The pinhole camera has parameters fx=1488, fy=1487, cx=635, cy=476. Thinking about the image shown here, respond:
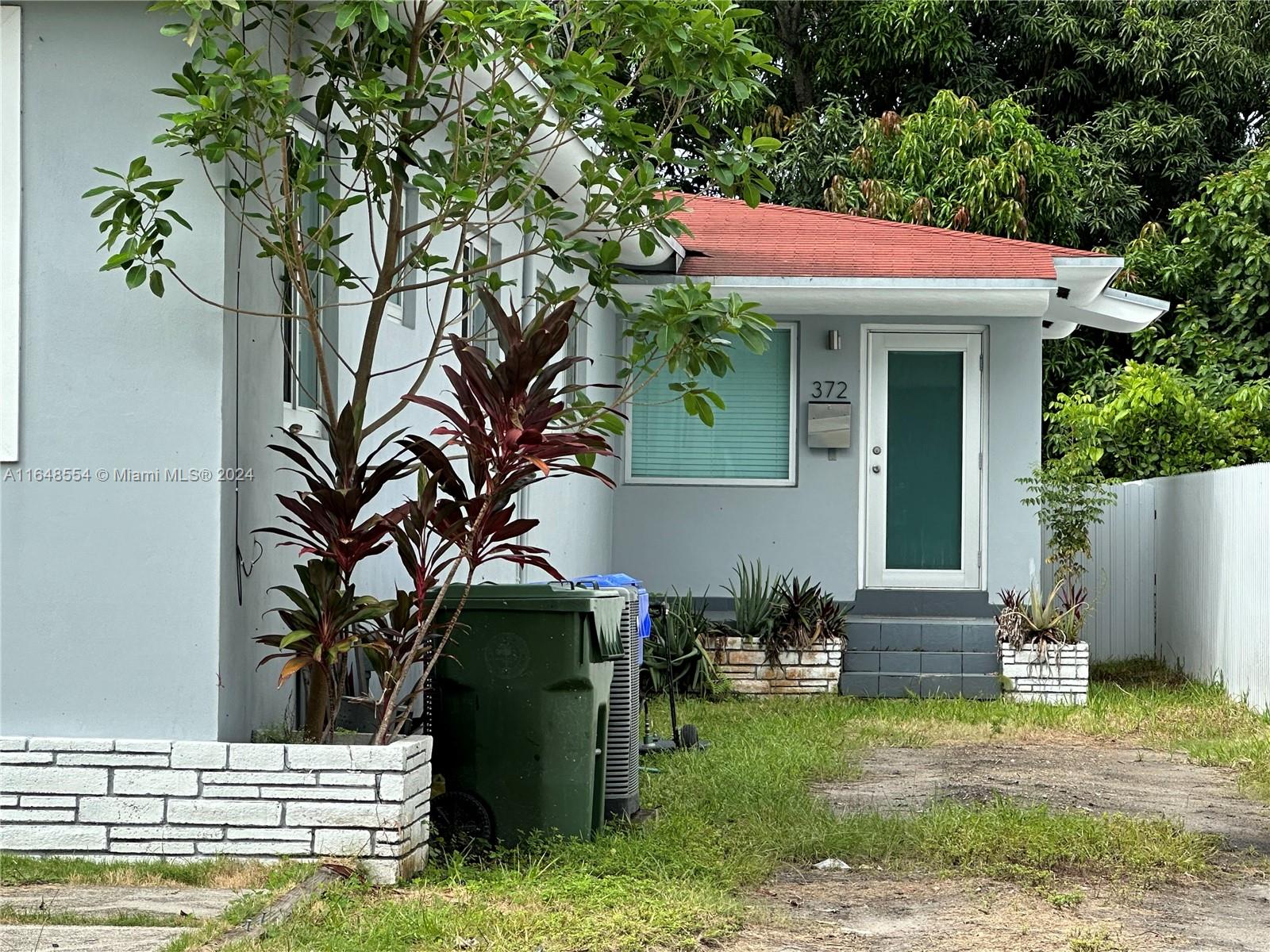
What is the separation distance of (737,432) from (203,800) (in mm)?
8147

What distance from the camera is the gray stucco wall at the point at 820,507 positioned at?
40.7ft

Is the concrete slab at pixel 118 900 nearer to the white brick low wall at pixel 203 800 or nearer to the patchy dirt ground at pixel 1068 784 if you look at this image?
the white brick low wall at pixel 203 800

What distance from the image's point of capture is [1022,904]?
547cm

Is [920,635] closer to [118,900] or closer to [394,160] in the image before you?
[394,160]

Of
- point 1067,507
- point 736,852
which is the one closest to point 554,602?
point 736,852

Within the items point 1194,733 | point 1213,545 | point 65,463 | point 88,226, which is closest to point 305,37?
point 88,226

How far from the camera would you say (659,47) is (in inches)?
223

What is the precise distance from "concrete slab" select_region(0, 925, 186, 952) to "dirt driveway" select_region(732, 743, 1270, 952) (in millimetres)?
1812

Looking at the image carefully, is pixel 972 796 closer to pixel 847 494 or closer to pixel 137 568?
pixel 137 568

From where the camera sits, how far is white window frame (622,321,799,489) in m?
12.6

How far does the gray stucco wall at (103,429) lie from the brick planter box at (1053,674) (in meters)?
7.83

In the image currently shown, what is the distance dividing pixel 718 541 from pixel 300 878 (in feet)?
26.4

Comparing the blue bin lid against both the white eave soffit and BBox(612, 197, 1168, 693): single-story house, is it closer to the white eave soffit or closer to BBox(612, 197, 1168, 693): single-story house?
the white eave soffit

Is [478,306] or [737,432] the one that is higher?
[478,306]
